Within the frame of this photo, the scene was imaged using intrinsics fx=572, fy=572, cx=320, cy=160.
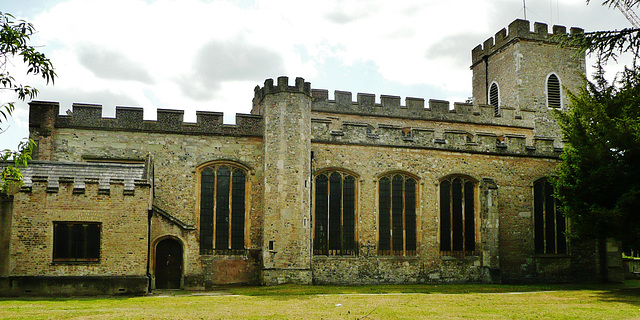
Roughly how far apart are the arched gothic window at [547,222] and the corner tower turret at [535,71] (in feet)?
21.6

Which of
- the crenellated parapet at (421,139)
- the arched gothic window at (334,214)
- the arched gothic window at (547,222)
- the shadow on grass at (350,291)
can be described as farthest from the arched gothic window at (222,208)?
the arched gothic window at (547,222)

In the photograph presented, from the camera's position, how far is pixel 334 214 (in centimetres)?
2423

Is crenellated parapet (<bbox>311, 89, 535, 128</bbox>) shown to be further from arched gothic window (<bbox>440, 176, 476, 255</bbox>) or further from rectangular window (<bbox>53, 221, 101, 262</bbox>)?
rectangular window (<bbox>53, 221, 101, 262</bbox>)

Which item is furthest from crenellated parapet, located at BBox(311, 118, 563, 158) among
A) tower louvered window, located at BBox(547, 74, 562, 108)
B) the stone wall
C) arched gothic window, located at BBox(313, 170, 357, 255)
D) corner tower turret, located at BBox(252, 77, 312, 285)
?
the stone wall

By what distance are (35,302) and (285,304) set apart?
22.5 ft

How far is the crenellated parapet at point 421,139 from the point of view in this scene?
24.4 meters

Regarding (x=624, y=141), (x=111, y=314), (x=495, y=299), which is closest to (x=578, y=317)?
(x=495, y=299)

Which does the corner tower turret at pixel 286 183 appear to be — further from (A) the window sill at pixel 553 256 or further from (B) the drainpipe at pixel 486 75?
(B) the drainpipe at pixel 486 75

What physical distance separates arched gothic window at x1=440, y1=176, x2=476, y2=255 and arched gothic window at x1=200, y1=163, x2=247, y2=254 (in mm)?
9007

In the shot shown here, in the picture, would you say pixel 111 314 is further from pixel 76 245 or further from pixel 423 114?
pixel 423 114

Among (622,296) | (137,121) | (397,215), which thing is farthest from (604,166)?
(137,121)

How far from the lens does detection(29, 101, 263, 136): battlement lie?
2212 centimetres

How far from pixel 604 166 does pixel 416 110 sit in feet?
35.8

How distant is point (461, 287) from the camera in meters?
22.8
